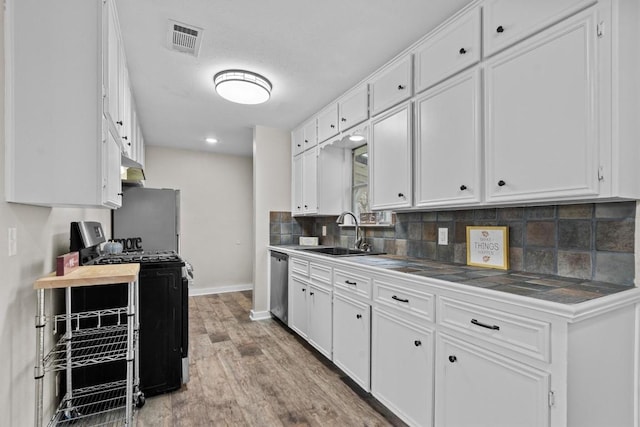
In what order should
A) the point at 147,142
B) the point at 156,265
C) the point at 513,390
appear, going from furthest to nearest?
1. the point at 147,142
2. the point at 156,265
3. the point at 513,390

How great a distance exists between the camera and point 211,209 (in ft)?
18.0

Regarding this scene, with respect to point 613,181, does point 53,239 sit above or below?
below

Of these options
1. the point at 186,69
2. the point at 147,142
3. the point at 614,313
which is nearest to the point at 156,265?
the point at 186,69

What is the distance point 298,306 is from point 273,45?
7.87 ft

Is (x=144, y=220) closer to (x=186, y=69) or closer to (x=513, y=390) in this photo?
(x=186, y=69)

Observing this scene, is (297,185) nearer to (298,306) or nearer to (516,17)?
(298,306)

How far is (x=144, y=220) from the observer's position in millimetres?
3830

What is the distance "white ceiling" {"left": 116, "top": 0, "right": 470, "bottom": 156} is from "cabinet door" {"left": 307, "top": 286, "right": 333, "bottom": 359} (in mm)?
1894

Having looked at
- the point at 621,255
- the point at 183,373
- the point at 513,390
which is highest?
the point at 621,255

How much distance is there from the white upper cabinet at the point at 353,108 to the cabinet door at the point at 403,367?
1723mm

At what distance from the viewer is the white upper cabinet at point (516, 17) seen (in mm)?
1430

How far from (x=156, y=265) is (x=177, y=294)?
0.26 meters

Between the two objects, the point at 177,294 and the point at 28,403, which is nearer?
the point at 28,403

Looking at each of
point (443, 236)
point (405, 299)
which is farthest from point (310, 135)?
point (405, 299)
